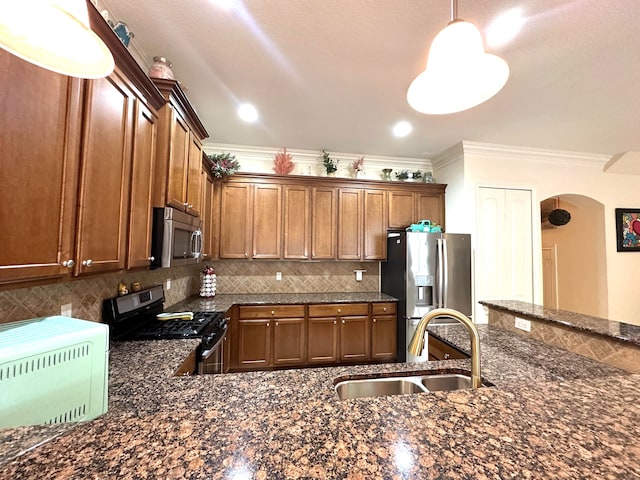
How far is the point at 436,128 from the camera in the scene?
3023 mm

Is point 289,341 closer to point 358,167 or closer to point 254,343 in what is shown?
point 254,343

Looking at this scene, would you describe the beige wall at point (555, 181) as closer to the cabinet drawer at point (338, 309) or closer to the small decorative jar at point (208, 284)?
the cabinet drawer at point (338, 309)

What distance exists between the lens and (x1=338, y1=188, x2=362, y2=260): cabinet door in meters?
3.61

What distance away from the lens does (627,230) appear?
3.83 metres

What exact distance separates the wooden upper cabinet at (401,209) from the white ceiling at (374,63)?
82 centimetres

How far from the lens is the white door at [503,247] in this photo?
11.2 feet

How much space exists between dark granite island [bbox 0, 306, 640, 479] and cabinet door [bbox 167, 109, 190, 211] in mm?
1585

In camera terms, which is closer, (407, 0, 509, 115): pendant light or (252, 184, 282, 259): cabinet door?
(407, 0, 509, 115): pendant light

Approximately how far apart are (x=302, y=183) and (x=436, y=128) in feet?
5.54

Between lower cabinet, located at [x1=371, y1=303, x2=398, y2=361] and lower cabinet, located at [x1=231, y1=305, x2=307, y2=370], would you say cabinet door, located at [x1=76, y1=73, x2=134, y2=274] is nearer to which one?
lower cabinet, located at [x1=231, y1=305, x2=307, y2=370]

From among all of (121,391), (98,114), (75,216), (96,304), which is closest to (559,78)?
(98,114)

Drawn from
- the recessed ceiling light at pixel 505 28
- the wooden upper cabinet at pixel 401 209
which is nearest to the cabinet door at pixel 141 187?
the recessed ceiling light at pixel 505 28

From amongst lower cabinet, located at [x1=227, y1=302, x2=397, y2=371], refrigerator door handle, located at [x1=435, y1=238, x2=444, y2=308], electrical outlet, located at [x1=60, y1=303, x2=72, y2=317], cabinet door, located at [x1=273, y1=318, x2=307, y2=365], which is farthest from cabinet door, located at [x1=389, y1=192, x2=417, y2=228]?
electrical outlet, located at [x1=60, y1=303, x2=72, y2=317]

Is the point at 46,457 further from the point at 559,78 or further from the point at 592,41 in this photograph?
the point at 559,78
